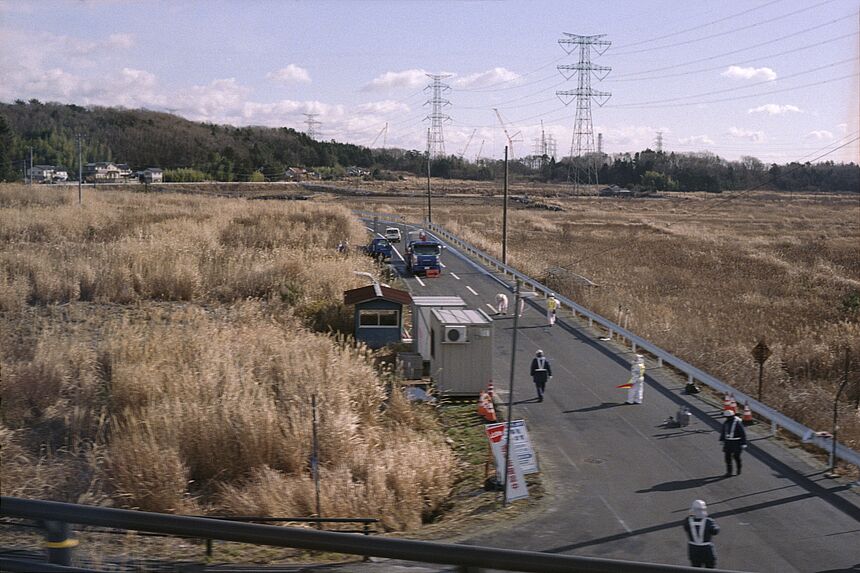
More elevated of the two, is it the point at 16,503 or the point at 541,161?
the point at 541,161

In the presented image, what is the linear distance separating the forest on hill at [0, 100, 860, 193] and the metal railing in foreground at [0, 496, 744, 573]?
86.2m

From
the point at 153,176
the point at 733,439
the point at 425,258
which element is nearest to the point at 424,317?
the point at 733,439

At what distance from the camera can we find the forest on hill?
106 metres

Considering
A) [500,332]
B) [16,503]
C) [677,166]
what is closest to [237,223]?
[500,332]

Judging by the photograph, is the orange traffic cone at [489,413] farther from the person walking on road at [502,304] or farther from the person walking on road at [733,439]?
the person walking on road at [502,304]

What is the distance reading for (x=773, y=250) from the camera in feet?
171

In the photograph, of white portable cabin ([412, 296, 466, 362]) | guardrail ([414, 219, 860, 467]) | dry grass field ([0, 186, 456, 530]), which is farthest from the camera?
white portable cabin ([412, 296, 466, 362])

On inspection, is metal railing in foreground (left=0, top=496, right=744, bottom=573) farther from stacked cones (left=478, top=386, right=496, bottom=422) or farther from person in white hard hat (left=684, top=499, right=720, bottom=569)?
stacked cones (left=478, top=386, right=496, bottom=422)

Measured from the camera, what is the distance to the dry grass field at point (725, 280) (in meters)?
21.9

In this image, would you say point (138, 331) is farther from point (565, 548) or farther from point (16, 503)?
point (16, 503)

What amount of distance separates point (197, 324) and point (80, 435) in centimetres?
679

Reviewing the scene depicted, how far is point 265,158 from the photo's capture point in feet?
452

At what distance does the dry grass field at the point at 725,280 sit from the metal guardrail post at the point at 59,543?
1646 centimetres

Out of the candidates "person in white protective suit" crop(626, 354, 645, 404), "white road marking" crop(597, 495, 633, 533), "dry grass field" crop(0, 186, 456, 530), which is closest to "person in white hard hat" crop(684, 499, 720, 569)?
"white road marking" crop(597, 495, 633, 533)
